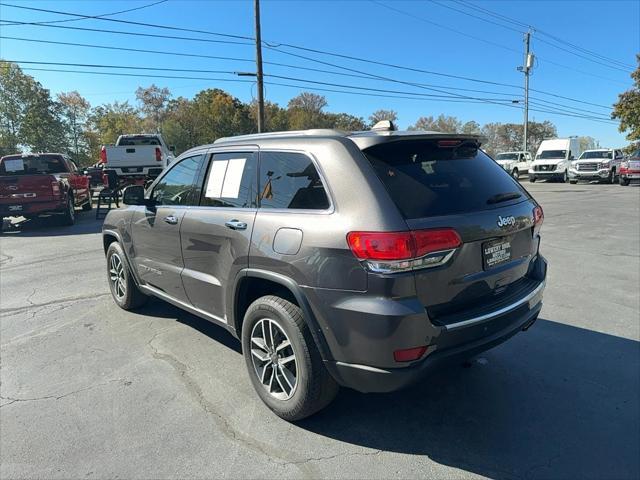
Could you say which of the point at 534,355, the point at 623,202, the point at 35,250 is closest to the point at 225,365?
the point at 534,355

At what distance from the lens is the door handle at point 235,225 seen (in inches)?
121

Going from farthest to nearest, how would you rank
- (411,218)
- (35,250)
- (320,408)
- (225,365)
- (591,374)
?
(35,250) < (225,365) < (591,374) < (320,408) < (411,218)

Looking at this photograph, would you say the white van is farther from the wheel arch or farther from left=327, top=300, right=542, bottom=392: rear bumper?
the wheel arch

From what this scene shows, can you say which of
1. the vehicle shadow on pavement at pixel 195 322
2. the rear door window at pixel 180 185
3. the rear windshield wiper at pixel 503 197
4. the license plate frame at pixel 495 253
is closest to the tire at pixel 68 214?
the vehicle shadow on pavement at pixel 195 322

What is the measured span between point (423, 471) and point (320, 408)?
28.0 inches

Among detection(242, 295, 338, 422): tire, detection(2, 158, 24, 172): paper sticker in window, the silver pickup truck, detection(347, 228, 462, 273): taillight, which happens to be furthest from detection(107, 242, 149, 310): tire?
the silver pickup truck

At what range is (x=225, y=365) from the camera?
375 centimetres

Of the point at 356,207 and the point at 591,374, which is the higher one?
the point at 356,207

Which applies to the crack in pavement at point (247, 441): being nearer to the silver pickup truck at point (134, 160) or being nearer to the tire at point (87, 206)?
the silver pickup truck at point (134, 160)

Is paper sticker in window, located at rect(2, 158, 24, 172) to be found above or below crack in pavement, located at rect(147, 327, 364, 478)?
above

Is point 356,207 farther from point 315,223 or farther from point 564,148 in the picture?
point 564,148

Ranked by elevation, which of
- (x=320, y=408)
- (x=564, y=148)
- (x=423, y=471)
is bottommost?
(x=423, y=471)

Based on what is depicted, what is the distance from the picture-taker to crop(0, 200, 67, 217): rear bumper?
1123 cm

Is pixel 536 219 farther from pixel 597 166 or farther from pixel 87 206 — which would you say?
pixel 597 166
